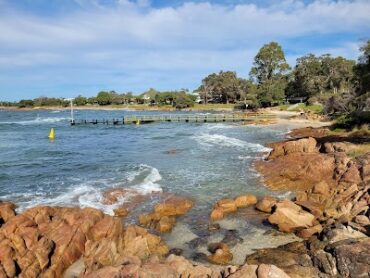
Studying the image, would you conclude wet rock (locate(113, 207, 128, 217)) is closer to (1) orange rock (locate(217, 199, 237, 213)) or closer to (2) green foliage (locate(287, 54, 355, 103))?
(1) orange rock (locate(217, 199, 237, 213))

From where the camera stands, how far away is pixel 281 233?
15461 mm

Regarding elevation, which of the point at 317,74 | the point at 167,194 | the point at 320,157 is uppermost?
the point at 317,74

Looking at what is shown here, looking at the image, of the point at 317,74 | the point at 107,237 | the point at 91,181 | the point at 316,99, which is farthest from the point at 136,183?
the point at 317,74

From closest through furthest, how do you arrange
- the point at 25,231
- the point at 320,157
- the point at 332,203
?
1. the point at 25,231
2. the point at 332,203
3. the point at 320,157

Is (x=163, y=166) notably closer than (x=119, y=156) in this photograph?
Yes

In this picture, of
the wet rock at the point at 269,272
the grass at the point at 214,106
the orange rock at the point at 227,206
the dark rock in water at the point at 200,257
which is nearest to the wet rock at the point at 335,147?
the orange rock at the point at 227,206

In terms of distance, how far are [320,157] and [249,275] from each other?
17.1m

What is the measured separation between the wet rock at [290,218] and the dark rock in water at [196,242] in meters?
3.28

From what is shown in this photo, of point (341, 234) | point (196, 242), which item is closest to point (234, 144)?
point (196, 242)

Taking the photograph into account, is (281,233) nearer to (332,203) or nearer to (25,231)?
(332,203)

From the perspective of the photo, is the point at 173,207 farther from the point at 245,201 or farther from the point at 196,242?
the point at 196,242

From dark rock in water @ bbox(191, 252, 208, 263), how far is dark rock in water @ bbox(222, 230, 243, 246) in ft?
4.62

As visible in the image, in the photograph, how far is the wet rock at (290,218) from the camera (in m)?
15.6

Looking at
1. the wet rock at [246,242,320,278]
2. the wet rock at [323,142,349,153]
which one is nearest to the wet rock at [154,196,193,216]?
the wet rock at [246,242,320,278]
